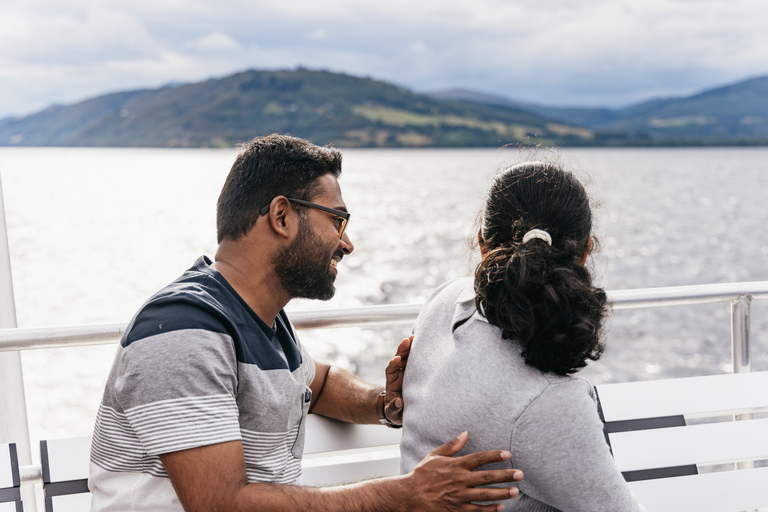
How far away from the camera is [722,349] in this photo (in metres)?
18.6

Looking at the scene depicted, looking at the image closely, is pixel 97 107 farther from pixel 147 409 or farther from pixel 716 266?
pixel 147 409

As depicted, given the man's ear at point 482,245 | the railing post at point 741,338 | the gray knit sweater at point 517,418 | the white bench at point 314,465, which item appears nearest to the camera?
the gray knit sweater at point 517,418

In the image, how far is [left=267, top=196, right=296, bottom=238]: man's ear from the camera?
1.81m

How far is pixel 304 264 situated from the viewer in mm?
1850

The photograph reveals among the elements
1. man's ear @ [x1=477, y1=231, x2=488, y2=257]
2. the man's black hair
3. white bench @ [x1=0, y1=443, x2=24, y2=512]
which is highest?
the man's black hair

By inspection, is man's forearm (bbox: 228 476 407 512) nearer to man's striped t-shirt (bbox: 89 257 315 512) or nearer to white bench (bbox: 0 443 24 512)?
man's striped t-shirt (bbox: 89 257 315 512)

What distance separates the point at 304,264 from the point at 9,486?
41.0 inches

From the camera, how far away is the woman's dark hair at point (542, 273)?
148cm

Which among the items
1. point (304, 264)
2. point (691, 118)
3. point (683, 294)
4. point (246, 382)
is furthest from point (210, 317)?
point (691, 118)

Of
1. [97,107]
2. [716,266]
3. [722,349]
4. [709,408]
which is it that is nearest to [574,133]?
[716,266]

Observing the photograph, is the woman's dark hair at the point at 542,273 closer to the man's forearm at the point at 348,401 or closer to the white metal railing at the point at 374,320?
the white metal railing at the point at 374,320

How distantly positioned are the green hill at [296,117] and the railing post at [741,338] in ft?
220

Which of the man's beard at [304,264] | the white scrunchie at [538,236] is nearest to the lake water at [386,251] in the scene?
the white scrunchie at [538,236]

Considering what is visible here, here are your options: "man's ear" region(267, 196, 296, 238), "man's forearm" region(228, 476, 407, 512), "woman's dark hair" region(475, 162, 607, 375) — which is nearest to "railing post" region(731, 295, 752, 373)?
"woman's dark hair" region(475, 162, 607, 375)
